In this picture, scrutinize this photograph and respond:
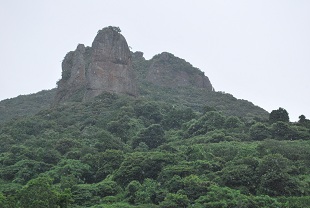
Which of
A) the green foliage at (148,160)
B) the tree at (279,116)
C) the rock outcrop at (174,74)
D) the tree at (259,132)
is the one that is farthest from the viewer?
the rock outcrop at (174,74)

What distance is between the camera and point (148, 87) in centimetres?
7662

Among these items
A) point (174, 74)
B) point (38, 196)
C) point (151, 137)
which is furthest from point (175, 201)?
point (174, 74)

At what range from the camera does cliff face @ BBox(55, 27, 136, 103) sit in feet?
198

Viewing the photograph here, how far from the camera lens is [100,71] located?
60.3 meters

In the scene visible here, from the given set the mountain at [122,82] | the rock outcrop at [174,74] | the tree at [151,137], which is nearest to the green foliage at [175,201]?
the tree at [151,137]

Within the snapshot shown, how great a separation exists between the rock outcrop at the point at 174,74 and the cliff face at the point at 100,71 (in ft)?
57.3

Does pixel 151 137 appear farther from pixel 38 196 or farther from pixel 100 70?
pixel 38 196

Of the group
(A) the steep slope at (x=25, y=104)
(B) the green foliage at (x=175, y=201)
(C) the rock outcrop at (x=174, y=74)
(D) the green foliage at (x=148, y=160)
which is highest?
(C) the rock outcrop at (x=174, y=74)

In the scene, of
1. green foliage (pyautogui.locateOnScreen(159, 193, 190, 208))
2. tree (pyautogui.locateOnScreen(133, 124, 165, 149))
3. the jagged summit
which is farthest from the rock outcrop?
green foliage (pyautogui.locateOnScreen(159, 193, 190, 208))

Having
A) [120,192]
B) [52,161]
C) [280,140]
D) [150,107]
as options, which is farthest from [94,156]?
[150,107]

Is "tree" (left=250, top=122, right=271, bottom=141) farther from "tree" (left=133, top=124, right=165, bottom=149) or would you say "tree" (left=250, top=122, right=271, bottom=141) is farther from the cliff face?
the cliff face

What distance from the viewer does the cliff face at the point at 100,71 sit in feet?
198

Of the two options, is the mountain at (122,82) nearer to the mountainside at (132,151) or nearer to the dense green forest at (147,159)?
the mountainside at (132,151)

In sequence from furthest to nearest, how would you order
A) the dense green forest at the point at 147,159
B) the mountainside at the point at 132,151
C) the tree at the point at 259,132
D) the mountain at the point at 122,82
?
the mountain at the point at 122,82 → the tree at the point at 259,132 → the mountainside at the point at 132,151 → the dense green forest at the point at 147,159
